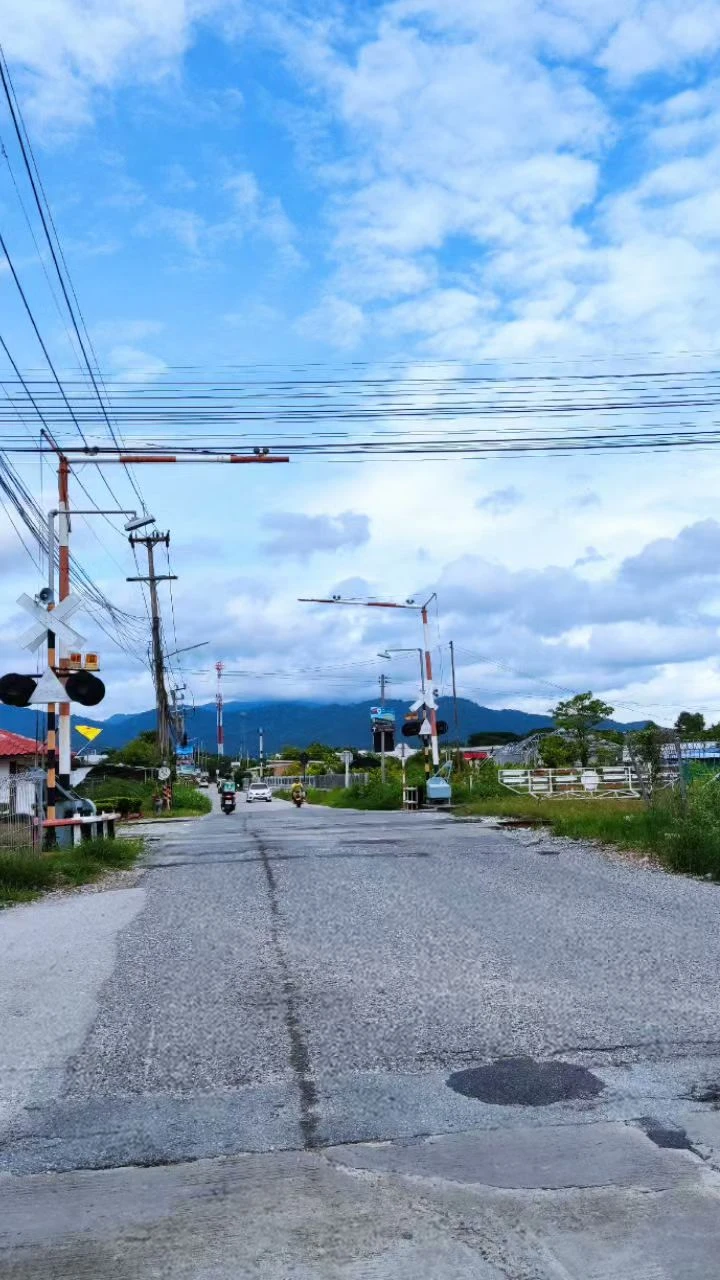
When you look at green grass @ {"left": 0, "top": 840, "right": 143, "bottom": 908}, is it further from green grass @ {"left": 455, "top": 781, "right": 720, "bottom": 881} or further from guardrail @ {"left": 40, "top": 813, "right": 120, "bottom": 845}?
green grass @ {"left": 455, "top": 781, "right": 720, "bottom": 881}

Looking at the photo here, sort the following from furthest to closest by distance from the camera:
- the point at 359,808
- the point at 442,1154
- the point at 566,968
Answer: the point at 359,808 < the point at 566,968 < the point at 442,1154

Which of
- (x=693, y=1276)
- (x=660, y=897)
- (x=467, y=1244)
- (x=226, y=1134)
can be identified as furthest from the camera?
(x=660, y=897)

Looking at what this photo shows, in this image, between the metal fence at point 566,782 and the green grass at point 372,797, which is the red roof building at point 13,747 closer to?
the green grass at point 372,797

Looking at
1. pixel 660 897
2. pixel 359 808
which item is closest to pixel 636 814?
pixel 660 897

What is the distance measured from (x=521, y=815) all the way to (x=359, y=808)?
19.7m

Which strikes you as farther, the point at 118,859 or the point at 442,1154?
the point at 118,859

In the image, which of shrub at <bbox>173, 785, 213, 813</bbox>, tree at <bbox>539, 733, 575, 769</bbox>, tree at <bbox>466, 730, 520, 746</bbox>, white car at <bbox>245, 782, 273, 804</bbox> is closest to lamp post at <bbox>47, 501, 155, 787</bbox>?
shrub at <bbox>173, 785, 213, 813</bbox>

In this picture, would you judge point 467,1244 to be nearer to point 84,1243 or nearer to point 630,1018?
point 84,1243

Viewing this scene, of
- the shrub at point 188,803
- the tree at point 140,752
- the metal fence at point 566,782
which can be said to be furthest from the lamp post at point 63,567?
the tree at point 140,752

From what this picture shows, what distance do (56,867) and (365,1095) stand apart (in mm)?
10824

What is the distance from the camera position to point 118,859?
17312 millimetres

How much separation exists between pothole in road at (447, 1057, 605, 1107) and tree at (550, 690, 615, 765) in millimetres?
57538

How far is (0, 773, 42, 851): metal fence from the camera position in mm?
16391

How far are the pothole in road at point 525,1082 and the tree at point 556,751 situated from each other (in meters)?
55.6
